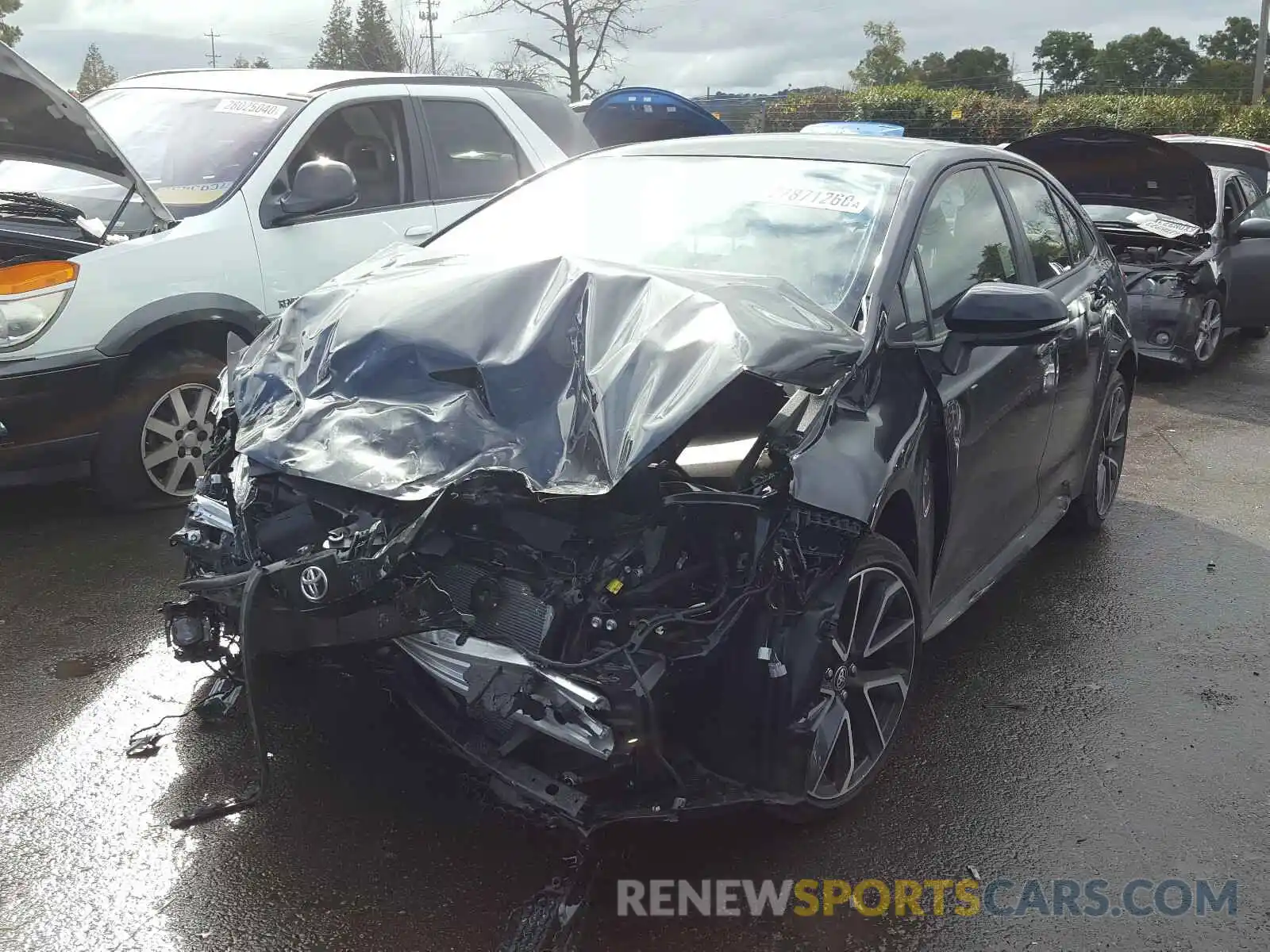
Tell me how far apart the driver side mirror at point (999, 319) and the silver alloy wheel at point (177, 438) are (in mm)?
3197

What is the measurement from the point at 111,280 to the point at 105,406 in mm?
525

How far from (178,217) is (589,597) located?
11.8 ft

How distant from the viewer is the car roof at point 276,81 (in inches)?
228

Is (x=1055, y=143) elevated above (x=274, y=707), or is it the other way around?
(x=1055, y=143)

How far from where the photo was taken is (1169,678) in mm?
3986

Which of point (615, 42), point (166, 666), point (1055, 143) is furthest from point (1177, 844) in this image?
point (615, 42)

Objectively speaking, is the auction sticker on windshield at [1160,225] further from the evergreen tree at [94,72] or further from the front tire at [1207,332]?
the evergreen tree at [94,72]

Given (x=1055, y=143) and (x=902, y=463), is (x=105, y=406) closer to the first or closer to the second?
(x=902, y=463)

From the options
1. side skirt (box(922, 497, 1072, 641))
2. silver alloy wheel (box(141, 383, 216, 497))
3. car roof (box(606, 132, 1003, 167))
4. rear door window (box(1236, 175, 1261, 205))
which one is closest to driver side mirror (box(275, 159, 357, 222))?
silver alloy wheel (box(141, 383, 216, 497))

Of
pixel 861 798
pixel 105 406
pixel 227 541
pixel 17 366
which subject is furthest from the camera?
pixel 105 406

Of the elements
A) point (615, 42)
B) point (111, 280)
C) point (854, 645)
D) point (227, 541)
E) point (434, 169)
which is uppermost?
point (615, 42)

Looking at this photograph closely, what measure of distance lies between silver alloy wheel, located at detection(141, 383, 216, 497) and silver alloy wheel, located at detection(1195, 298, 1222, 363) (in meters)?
7.35

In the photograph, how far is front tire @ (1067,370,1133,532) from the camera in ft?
16.6

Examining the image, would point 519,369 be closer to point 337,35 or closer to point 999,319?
point 999,319
